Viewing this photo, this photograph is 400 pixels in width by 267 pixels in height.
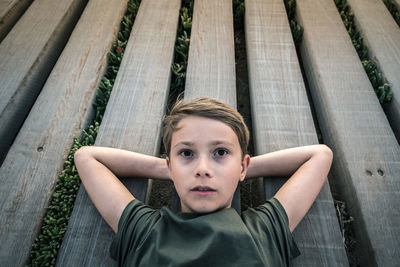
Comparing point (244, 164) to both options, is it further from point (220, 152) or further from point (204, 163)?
point (204, 163)

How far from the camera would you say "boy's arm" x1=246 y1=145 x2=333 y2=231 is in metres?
1.26

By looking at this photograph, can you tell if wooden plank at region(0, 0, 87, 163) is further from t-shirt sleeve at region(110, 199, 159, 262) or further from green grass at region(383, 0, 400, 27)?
green grass at region(383, 0, 400, 27)

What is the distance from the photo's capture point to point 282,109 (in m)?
1.82

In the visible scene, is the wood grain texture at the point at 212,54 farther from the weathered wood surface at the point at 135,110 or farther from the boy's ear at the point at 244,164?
the boy's ear at the point at 244,164

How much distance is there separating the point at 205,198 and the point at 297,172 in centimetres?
58

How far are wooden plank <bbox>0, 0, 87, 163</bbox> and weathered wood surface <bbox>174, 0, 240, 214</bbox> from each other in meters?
1.28

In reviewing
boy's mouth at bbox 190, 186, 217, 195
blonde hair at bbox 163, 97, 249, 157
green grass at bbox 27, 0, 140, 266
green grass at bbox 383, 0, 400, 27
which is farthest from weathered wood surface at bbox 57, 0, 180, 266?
green grass at bbox 383, 0, 400, 27

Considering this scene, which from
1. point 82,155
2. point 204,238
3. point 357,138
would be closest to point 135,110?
point 82,155

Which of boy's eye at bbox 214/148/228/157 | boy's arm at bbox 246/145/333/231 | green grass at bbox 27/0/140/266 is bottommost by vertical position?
green grass at bbox 27/0/140/266

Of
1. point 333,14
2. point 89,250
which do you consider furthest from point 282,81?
point 89,250

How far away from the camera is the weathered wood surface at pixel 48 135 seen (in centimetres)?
137

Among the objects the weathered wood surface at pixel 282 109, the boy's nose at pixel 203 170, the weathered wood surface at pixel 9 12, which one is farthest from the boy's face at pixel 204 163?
the weathered wood surface at pixel 9 12

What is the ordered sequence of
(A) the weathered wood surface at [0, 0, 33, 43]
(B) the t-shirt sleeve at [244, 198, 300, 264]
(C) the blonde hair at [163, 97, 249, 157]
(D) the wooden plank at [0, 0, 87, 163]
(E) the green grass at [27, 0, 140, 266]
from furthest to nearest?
(A) the weathered wood surface at [0, 0, 33, 43], (D) the wooden plank at [0, 0, 87, 163], (E) the green grass at [27, 0, 140, 266], (C) the blonde hair at [163, 97, 249, 157], (B) the t-shirt sleeve at [244, 198, 300, 264]

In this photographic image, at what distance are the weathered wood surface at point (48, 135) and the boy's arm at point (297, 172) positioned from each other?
→ 4.06 ft
